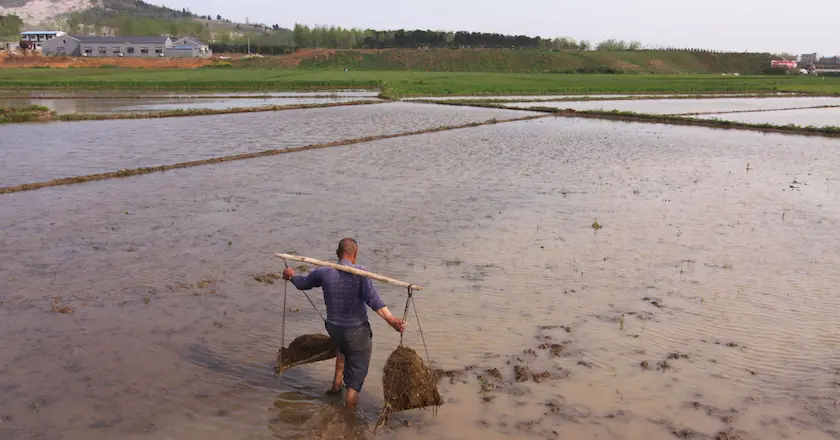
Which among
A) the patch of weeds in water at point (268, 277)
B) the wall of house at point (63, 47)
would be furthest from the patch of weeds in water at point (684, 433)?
the wall of house at point (63, 47)

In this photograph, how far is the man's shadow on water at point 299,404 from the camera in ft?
17.0

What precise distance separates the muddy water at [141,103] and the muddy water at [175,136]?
17.5 ft

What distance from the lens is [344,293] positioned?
5234 millimetres

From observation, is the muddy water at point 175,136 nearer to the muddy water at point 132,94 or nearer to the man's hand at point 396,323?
the muddy water at point 132,94

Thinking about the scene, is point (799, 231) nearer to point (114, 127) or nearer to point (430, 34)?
point (114, 127)

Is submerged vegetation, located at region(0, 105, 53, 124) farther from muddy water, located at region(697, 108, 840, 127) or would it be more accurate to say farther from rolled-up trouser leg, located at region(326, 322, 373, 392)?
muddy water, located at region(697, 108, 840, 127)

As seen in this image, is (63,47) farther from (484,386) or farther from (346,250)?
(484,386)

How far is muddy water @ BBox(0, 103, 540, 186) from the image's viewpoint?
1678 centimetres

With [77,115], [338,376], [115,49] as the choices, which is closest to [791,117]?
[77,115]

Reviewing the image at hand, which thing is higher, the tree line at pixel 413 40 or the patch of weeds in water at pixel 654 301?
the tree line at pixel 413 40

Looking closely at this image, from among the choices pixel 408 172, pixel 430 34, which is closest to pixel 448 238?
pixel 408 172

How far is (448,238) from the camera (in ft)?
34.4

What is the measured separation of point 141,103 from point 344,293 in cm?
3503

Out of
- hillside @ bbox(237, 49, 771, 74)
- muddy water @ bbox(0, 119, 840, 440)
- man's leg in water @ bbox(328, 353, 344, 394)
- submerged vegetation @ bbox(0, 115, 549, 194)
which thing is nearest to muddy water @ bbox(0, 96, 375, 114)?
submerged vegetation @ bbox(0, 115, 549, 194)
